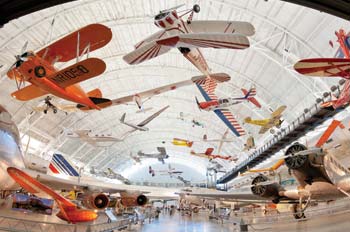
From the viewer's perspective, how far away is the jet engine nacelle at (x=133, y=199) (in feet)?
46.2

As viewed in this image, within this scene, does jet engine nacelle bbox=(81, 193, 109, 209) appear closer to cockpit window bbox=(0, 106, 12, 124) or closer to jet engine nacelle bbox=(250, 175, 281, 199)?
cockpit window bbox=(0, 106, 12, 124)

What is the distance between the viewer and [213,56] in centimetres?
2628

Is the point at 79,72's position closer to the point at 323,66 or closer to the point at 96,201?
the point at 96,201

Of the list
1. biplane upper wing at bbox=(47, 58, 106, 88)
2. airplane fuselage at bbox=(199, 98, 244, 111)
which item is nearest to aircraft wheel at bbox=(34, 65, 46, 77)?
biplane upper wing at bbox=(47, 58, 106, 88)

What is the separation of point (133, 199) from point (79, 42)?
30.4 feet

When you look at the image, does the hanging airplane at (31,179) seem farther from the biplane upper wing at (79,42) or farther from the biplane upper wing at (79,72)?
the biplane upper wing at (79,42)

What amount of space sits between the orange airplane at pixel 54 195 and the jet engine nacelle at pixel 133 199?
4338 mm

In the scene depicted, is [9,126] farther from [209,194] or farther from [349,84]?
[349,84]

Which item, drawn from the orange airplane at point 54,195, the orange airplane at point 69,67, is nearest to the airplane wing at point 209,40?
the orange airplane at point 69,67

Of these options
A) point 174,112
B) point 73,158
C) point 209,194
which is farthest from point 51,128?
point 209,194

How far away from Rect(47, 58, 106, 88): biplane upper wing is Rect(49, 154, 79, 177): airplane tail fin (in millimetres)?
6748

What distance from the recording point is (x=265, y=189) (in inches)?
488

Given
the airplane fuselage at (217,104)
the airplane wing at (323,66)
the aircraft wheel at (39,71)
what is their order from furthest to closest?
the airplane fuselage at (217,104)
the aircraft wheel at (39,71)
the airplane wing at (323,66)

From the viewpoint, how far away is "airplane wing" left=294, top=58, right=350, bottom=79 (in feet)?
21.7
